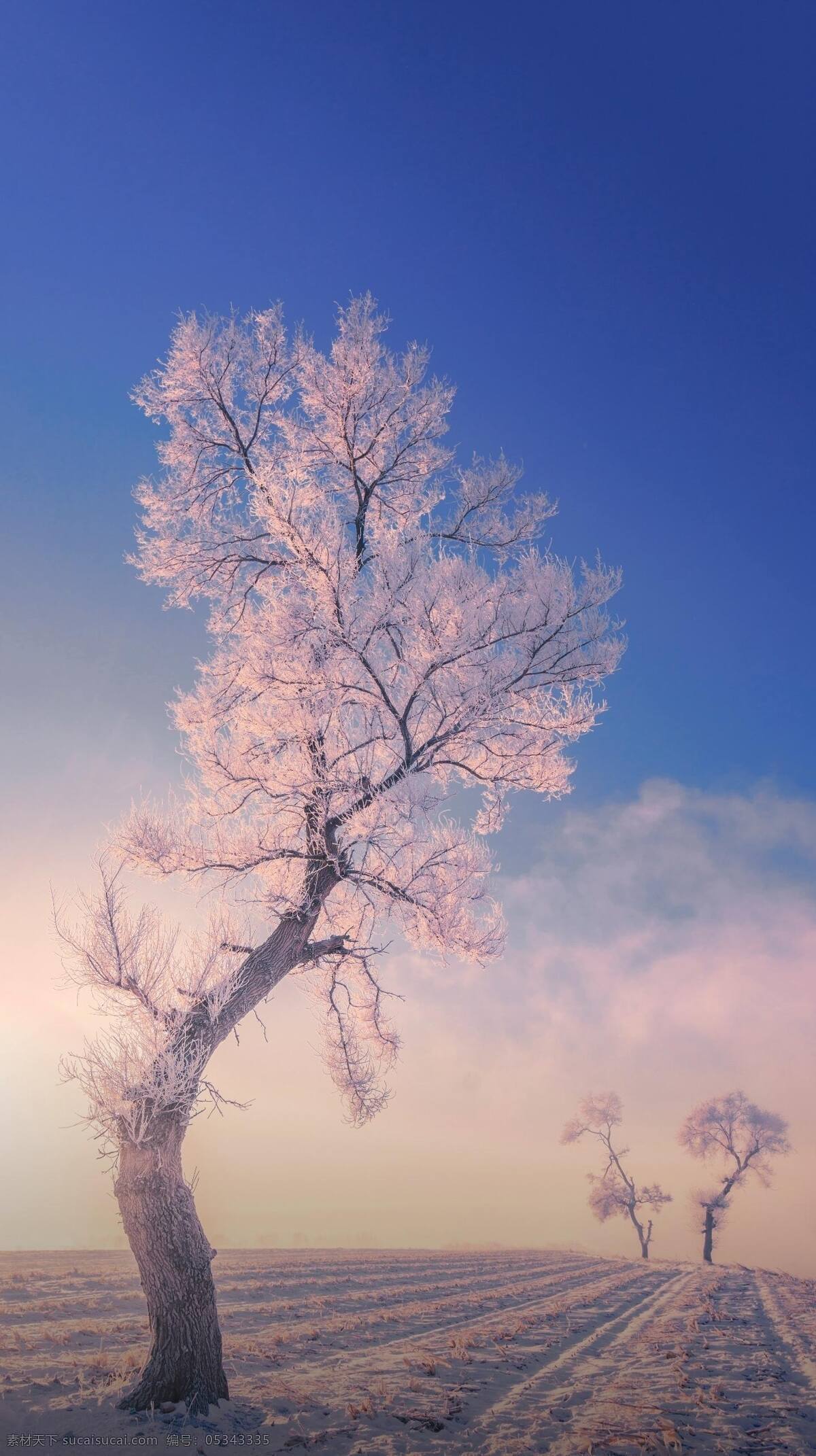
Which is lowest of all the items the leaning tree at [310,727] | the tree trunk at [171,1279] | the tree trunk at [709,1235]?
the tree trunk at [709,1235]

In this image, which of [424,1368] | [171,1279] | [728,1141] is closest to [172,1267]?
[171,1279]

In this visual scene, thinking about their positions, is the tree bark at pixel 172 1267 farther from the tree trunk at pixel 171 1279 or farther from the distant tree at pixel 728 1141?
the distant tree at pixel 728 1141

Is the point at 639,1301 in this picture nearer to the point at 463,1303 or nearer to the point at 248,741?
the point at 463,1303

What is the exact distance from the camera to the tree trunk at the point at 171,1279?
6.38 meters

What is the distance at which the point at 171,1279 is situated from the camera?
21.9 feet

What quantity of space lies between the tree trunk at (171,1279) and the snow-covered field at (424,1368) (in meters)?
0.25

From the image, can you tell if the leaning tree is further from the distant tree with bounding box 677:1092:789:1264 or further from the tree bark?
the distant tree with bounding box 677:1092:789:1264

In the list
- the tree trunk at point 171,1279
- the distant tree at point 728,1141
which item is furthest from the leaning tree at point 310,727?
the distant tree at point 728,1141

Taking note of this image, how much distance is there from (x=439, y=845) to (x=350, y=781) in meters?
1.61

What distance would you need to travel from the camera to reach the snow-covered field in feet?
19.3

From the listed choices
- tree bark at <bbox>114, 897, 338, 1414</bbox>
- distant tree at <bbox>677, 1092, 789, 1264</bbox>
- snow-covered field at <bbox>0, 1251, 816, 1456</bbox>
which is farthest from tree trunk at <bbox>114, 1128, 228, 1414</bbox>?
distant tree at <bbox>677, 1092, 789, 1264</bbox>

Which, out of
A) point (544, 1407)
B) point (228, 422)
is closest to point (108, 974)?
point (544, 1407)

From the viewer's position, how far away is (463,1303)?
13.5 m

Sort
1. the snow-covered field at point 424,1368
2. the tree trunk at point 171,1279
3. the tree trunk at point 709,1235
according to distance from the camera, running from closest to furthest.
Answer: the snow-covered field at point 424,1368 → the tree trunk at point 171,1279 → the tree trunk at point 709,1235
